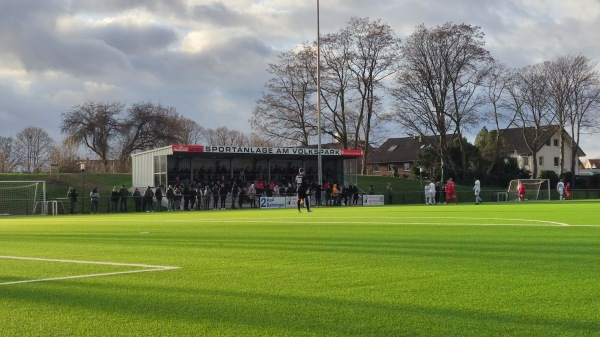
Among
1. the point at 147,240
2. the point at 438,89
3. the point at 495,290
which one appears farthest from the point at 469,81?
the point at 495,290

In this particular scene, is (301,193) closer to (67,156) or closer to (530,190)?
(530,190)

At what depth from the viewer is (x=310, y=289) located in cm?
535

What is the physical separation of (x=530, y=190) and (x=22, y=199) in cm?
4014

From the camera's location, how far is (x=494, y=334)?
3.78 meters

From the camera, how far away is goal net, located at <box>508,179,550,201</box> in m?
51.9

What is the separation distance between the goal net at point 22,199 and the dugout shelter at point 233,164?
7.62 meters

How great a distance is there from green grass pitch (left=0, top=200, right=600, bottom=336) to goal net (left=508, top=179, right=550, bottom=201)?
4464 cm

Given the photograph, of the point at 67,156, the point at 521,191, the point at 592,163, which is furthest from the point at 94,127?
the point at 592,163

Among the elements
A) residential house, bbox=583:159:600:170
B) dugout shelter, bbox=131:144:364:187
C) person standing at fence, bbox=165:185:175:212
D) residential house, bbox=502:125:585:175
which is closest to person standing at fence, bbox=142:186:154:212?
person standing at fence, bbox=165:185:175:212

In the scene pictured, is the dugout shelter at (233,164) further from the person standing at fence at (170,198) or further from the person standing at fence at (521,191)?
the person standing at fence at (521,191)

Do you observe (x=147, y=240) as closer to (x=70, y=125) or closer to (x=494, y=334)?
(x=494, y=334)

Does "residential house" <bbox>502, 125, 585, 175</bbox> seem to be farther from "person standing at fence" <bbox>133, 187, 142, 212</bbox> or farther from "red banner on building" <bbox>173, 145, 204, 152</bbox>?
"person standing at fence" <bbox>133, 187, 142, 212</bbox>

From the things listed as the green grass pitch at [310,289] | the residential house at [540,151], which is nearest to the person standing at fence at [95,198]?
the green grass pitch at [310,289]

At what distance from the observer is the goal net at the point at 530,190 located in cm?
5192
